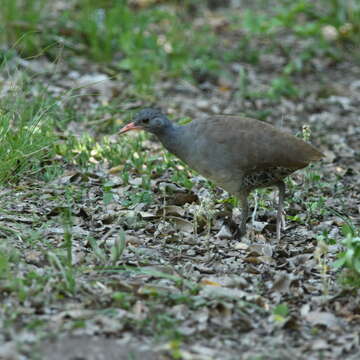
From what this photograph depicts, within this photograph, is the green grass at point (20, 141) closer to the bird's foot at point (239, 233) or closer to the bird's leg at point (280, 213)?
the bird's foot at point (239, 233)

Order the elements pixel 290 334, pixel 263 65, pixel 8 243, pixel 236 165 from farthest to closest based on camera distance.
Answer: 1. pixel 263 65
2. pixel 236 165
3. pixel 8 243
4. pixel 290 334

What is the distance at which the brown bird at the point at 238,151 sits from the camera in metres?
5.60

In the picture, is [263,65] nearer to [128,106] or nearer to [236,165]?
[128,106]

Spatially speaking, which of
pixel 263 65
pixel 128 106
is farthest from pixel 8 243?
pixel 263 65

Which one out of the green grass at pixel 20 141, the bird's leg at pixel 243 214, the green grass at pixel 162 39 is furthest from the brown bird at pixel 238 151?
the green grass at pixel 162 39

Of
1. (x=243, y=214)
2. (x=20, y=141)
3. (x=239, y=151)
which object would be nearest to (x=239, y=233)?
(x=243, y=214)

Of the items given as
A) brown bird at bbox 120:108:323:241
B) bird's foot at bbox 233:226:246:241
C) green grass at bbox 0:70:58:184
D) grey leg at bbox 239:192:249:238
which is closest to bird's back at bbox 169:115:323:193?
brown bird at bbox 120:108:323:241

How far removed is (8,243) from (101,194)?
1.56 meters

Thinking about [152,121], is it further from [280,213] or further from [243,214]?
[280,213]

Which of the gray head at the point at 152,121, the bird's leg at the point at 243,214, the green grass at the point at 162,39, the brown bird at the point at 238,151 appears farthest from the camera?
the green grass at the point at 162,39

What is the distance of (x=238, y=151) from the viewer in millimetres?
5602

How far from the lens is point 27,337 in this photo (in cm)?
396

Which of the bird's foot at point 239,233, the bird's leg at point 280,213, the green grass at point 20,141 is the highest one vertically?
the green grass at point 20,141

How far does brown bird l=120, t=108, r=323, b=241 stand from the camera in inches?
221
